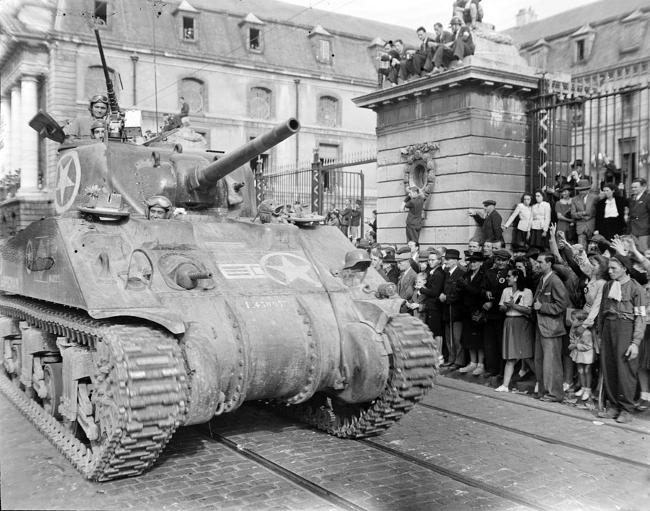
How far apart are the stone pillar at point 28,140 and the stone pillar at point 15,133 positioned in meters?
0.12

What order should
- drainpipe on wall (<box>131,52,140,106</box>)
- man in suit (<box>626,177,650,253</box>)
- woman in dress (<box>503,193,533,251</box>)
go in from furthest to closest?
drainpipe on wall (<box>131,52,140,106</box>), woman in dress (<box>503,193,533,251</box>), man in suit (<box>626,177,650,253</box>)

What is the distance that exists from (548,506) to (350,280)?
2.94m

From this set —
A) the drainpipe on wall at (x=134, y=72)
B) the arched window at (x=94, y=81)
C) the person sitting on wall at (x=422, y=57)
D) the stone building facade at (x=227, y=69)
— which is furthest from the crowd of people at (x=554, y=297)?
the drainpipe on wall at (x=134, y=72)

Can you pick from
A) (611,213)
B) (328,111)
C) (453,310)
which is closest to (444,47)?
(611,213)

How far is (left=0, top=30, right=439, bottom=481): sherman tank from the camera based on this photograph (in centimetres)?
550

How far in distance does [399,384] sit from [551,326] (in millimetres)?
3310

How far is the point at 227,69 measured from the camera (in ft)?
114

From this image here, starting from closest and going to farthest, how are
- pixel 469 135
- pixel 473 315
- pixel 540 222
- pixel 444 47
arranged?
pixel 473 315 → pixel 540 222 → pixel 469 135 → pixel 444 47

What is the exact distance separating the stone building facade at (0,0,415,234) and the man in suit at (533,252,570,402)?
2080cm

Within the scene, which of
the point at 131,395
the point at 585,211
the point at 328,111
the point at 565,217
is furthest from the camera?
the point at 328,111

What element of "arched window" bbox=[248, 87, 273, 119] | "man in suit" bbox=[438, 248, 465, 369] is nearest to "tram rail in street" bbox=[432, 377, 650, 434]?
"man in suit" bbox=[438, 248, 465, 369]

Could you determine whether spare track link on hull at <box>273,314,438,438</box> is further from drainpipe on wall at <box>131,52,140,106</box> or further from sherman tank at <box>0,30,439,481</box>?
drainpipe on wall at <box>131,52,140,106</box>

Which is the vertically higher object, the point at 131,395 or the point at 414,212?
the point at 414,212

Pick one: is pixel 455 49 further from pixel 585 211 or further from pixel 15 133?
pixel 15 133
